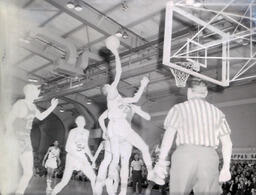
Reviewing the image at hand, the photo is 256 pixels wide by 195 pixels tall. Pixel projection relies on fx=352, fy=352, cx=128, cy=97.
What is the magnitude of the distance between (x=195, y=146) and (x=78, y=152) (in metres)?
2.13

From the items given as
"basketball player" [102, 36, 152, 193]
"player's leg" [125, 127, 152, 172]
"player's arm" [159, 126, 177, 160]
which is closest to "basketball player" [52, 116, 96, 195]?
"basketball player" [102, 36, 152, 193]

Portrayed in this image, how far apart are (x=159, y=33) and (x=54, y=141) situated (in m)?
4.39

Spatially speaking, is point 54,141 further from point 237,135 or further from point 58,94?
point 237,135

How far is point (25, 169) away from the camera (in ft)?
17.2

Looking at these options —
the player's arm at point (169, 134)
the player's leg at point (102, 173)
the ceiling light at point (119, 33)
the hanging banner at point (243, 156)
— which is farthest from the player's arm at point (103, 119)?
the hanging banner at point (243, 156)

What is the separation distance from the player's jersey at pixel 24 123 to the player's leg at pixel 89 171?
101cm

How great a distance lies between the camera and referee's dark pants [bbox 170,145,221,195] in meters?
4.09

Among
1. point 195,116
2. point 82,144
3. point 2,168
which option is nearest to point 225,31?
point 195,116

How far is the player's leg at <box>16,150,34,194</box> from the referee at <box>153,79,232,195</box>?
1894 mm

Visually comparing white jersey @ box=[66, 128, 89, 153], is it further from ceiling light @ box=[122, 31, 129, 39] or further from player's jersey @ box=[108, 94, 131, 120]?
ceiling light @ box=[122, 31, 129, 39]

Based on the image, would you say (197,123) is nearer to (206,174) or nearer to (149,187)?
(206,174)

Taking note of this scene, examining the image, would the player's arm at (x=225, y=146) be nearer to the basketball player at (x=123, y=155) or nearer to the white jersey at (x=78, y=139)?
the basketball player at (x=123, y=155)

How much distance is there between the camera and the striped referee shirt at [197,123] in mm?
4383

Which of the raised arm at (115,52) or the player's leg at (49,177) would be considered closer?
the player's leg at (49,177)
